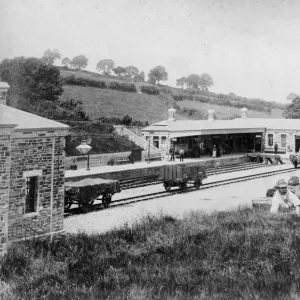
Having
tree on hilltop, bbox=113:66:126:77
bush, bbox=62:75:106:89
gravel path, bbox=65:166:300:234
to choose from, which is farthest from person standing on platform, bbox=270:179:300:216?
tree on hilltop, bbox=113:66:126:77

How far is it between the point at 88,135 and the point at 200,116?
24.8m

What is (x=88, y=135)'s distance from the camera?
33625 millimetres

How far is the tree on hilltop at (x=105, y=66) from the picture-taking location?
65119mm

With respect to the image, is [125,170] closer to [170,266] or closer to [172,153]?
[172,153]

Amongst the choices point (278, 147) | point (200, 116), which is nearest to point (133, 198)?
point (278, 147)

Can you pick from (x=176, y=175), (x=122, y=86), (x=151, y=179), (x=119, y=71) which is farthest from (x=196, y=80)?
(x=176, y=175)

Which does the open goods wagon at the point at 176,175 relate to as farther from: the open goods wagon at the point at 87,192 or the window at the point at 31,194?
the window at the point at 31,194

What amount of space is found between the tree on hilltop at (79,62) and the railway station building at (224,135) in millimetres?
30670

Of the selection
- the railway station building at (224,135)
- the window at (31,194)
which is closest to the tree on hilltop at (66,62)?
the railway station building at (224,135)

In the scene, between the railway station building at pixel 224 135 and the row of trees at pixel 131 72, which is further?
the row of trees at pixel 131 72

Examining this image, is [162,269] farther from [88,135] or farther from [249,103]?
[249,103]

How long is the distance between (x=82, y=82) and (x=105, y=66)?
11.7 metres

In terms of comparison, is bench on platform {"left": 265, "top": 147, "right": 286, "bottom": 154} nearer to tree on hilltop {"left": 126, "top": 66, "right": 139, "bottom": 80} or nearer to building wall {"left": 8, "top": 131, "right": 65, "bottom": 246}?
building wall {"left": 8, "top": 131, "right": 65, "bottom": 246}

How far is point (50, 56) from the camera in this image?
42188 mm
